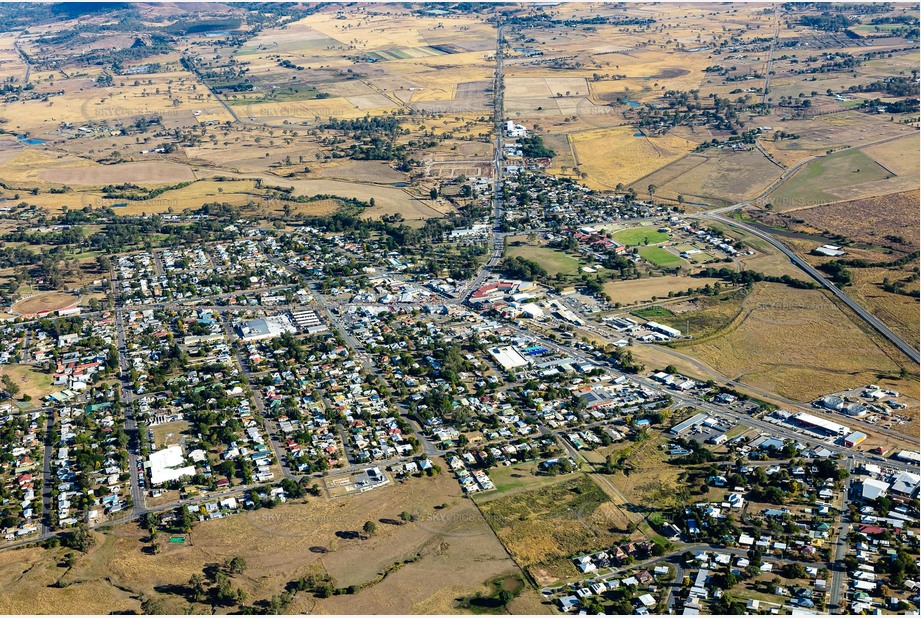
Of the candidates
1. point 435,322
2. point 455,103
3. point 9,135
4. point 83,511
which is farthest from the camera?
point 455,103

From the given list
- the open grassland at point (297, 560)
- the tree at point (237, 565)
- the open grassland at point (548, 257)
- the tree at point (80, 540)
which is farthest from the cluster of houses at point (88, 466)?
the open grassland at point (548, 257)

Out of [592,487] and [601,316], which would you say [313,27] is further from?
[592,487]

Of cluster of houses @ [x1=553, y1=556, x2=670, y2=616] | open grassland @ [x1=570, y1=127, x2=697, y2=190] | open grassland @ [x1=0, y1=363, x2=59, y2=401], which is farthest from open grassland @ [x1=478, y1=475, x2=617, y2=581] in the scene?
open grassland @ [x1=570, y1=127, x2=697, y2=190]

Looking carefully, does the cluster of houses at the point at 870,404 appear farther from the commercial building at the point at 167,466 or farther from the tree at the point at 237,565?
the commercial building at the point at 167,466

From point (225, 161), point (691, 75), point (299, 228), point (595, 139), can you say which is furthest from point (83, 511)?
point (691, 75)

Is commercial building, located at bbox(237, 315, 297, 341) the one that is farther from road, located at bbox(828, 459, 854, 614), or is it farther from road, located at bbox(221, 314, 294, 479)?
road, located at bbox(828, 459, 854, 614)

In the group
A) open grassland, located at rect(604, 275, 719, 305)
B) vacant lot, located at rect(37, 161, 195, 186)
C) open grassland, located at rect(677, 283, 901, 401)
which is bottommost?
open grassland, located at rect(677, 283, 901, 401)
